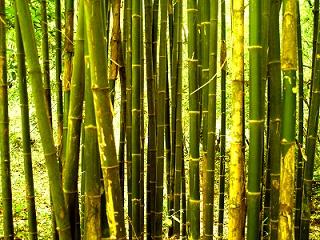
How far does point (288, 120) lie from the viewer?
4.17ft

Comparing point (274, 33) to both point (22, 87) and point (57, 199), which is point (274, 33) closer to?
point (57, 199)

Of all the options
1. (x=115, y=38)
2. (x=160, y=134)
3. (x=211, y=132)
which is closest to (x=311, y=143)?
(x=211, y=132)

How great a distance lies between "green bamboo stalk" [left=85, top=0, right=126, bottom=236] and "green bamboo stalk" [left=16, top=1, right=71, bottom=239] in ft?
0.91

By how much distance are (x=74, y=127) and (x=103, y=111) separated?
1.25 feet

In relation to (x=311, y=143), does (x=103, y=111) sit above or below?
above

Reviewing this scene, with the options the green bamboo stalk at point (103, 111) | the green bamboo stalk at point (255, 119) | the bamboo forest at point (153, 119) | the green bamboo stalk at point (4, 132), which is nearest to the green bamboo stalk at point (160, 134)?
the bamboo forest at point (153, 119)

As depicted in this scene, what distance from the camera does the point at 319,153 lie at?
209 inches

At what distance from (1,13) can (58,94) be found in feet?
1.83

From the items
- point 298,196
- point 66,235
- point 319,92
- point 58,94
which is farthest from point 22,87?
point 298,196

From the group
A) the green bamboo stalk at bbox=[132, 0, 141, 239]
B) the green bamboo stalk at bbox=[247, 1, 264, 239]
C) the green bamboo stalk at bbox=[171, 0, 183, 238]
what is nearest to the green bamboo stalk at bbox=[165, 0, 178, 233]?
the green bamboo stalk at bbox=[171, 0, 183, 238]

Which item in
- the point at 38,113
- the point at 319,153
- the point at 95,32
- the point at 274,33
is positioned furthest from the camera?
the point at 319,153

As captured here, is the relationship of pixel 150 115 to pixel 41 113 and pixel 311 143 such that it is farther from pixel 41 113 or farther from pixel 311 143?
pixel 41 113

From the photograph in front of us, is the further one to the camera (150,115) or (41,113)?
(150,115)

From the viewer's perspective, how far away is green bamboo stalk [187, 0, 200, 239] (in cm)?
166
